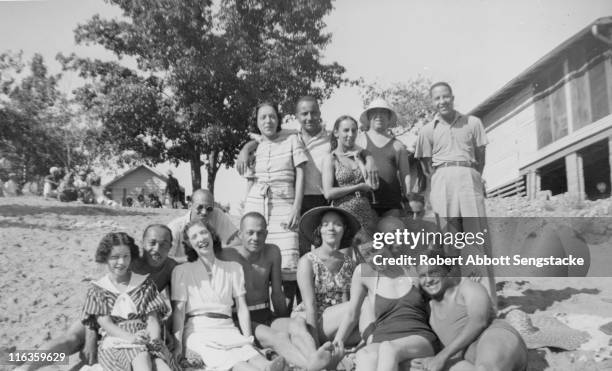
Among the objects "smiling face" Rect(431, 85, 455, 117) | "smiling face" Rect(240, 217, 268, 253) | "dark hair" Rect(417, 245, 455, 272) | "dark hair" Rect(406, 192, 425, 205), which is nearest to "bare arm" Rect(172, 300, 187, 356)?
"smiling face" Rect(240, 217, 268, 253)

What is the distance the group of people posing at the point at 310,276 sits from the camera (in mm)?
3236

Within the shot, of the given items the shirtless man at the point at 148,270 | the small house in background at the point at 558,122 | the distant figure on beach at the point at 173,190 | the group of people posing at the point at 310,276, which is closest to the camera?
the group of people posing at the point at 310,276

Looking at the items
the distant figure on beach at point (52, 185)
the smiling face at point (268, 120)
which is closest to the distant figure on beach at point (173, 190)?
the distant figure on beach at point (52, 185)

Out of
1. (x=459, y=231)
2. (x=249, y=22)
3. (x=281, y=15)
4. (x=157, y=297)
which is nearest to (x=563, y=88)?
(x=281, y=15)

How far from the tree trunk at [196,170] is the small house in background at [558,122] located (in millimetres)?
6397

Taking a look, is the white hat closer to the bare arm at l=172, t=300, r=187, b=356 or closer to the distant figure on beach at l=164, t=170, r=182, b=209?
the bare arm at l=172, t=300, r=187, b=356

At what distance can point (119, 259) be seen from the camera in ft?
11.2

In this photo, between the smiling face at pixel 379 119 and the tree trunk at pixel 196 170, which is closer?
the smiling face at pixel 379 119

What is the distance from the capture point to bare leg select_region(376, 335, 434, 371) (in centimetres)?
309

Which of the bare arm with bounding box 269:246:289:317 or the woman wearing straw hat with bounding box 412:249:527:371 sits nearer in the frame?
the woman wearing straw hat with bounding box 412:249:527:371

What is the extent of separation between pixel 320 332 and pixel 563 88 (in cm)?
833

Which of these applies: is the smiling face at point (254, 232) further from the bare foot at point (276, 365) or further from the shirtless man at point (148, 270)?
the bare foot at point (276, 365)

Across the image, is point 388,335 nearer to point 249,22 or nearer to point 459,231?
point 459,231

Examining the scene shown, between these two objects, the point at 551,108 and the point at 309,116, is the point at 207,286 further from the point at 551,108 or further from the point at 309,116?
the point at 551,108
